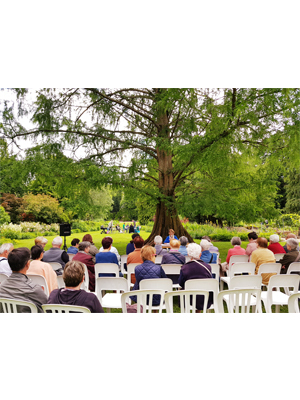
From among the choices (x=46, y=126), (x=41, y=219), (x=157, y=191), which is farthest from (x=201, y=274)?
(x=41, y=219)

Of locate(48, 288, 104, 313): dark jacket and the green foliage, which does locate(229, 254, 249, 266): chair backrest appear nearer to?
locate(48, 288, 104, 313): dark jacket

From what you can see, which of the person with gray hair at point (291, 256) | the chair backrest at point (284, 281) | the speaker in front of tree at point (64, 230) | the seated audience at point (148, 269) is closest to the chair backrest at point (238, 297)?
the chair backrest at point (284, 281)

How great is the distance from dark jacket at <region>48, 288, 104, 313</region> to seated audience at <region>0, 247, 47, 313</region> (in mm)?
241

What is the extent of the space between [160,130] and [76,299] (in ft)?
31.1

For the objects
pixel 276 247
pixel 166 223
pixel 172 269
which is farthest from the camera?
pixel 166 223

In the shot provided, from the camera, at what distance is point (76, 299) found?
8.24 feet

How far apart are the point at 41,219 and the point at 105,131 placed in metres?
7.99

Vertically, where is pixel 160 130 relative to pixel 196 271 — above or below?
above

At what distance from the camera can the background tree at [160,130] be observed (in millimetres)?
7988

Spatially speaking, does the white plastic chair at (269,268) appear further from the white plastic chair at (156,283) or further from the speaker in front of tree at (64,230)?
the speaker in front of tree at (64,230)

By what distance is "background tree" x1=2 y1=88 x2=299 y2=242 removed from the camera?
7988 millimetres

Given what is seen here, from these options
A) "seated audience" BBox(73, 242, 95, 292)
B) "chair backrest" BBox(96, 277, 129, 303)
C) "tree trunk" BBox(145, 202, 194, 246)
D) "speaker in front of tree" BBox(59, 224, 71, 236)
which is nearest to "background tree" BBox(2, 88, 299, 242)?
"tree trunk" BBox(145, 202, 194, 246)

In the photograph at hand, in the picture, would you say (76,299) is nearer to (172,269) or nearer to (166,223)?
(172,269)

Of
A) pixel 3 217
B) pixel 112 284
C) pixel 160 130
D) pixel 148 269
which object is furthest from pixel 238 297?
pixel 3 217
